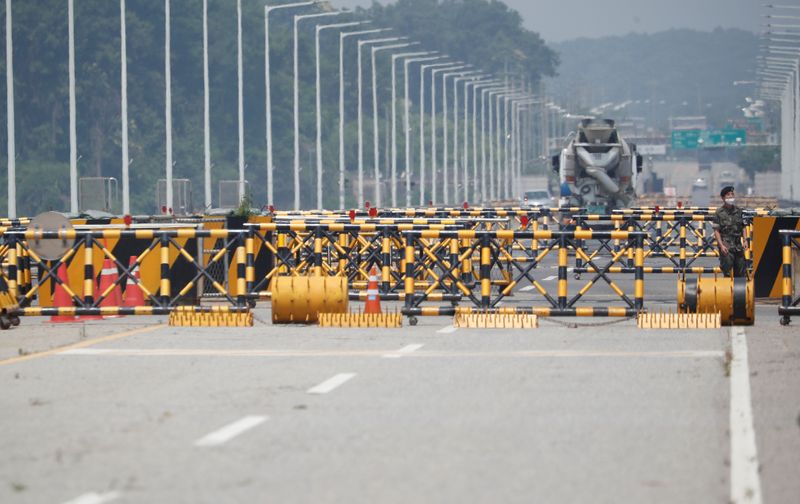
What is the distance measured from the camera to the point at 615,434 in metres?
12.3

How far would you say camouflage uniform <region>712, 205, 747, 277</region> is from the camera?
80.1ft

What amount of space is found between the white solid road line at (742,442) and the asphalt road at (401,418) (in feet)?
0.08

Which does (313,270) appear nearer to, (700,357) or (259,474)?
(700,357)

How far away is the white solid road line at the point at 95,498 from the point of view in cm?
984

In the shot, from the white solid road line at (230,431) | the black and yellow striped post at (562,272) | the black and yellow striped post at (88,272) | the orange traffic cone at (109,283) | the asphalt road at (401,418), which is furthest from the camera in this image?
the orange traffic cone at (109,283)

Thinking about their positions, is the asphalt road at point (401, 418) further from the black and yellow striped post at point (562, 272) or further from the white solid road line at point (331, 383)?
the black and yellow striped post at point (562, 272)

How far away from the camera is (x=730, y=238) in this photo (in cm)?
2447

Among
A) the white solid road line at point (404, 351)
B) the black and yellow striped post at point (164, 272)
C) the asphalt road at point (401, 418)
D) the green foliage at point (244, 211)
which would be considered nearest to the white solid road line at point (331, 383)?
the asphalt road at point (401, 418)

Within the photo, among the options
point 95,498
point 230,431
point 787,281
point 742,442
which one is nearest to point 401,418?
point 230,431

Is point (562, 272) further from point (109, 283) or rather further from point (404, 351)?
point (109, 283)

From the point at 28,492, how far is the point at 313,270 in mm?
13880

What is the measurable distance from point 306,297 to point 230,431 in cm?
974

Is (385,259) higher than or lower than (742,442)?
higher

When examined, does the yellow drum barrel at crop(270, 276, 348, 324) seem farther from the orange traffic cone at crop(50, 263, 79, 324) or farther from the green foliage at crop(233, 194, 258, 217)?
the green foliage at crop(233, 194, 258, 217)
